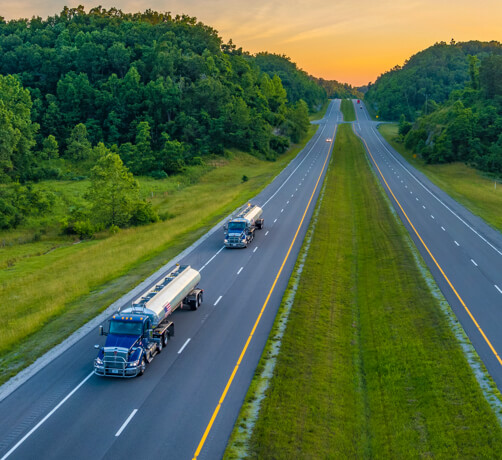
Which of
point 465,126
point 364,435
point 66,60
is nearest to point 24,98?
point 66,60

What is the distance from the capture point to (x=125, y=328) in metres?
23.5

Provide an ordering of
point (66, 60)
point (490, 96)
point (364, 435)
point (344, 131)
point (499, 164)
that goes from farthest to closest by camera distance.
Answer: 1. point (344, 131)
2. point (66, 60)
3. point (490, 96)
4. point (499, 164)
5. point (364, 435)

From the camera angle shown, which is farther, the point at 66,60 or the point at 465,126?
the point at 66,60

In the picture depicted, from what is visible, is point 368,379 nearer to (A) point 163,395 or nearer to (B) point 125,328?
(A) point 163,395

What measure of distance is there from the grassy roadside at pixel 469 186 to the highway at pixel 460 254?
1666 mm

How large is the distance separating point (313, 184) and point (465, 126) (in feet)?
136

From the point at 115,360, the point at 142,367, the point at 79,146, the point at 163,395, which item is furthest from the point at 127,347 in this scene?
the point at 79,146

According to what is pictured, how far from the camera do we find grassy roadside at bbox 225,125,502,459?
719 inches

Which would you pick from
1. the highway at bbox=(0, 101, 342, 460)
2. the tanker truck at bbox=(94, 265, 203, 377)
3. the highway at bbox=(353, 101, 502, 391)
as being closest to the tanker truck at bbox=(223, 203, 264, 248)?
the highway at bbox=(0, 101, 342, 460)

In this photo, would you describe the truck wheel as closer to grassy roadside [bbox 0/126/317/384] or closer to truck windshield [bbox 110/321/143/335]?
truck windshield [bbox 110/321/143/335]

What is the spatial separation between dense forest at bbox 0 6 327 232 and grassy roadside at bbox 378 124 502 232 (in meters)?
38.3

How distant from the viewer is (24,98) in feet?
326

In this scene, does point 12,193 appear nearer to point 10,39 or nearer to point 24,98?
point 24,98

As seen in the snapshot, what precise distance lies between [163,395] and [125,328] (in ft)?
12.9
